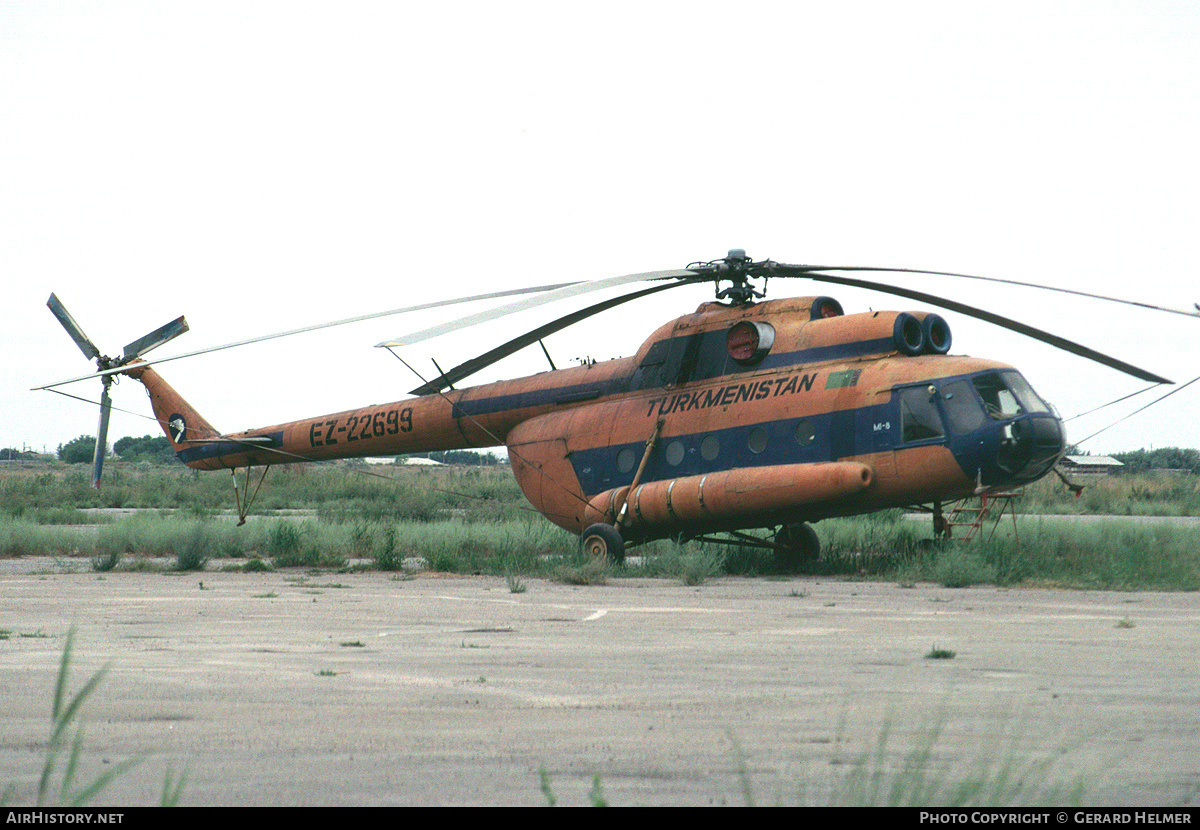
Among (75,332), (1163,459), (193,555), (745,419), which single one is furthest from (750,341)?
(1163,459)

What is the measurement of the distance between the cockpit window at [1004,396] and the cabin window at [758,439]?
2.90 meters

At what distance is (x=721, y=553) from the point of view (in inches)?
664

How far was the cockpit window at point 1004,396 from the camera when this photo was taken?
13.4 m

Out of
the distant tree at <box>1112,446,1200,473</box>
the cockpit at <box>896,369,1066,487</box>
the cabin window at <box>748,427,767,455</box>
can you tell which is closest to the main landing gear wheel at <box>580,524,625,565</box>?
the cabin window at <box>748,427,767,455</box>

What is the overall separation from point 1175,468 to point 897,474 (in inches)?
3768

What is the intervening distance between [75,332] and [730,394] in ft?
44.4

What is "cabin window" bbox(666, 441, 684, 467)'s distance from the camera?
15.7 metres

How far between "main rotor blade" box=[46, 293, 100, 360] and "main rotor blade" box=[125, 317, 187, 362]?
0.65m

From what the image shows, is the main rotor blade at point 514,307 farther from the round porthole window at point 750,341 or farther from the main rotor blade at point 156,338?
the main rotor blade at point 156,338

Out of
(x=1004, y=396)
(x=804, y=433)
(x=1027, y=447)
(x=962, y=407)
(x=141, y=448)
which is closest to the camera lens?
(x=1027, y=447)

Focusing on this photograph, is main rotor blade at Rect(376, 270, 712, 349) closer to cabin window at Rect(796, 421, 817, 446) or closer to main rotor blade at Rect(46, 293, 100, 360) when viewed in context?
cabin window at Rect(796, 421, 817, 446)

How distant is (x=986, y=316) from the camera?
13.8 meters

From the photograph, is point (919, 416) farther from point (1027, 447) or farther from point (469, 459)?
point (469, 459)

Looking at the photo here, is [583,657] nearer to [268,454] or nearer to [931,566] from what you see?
[931,566]
